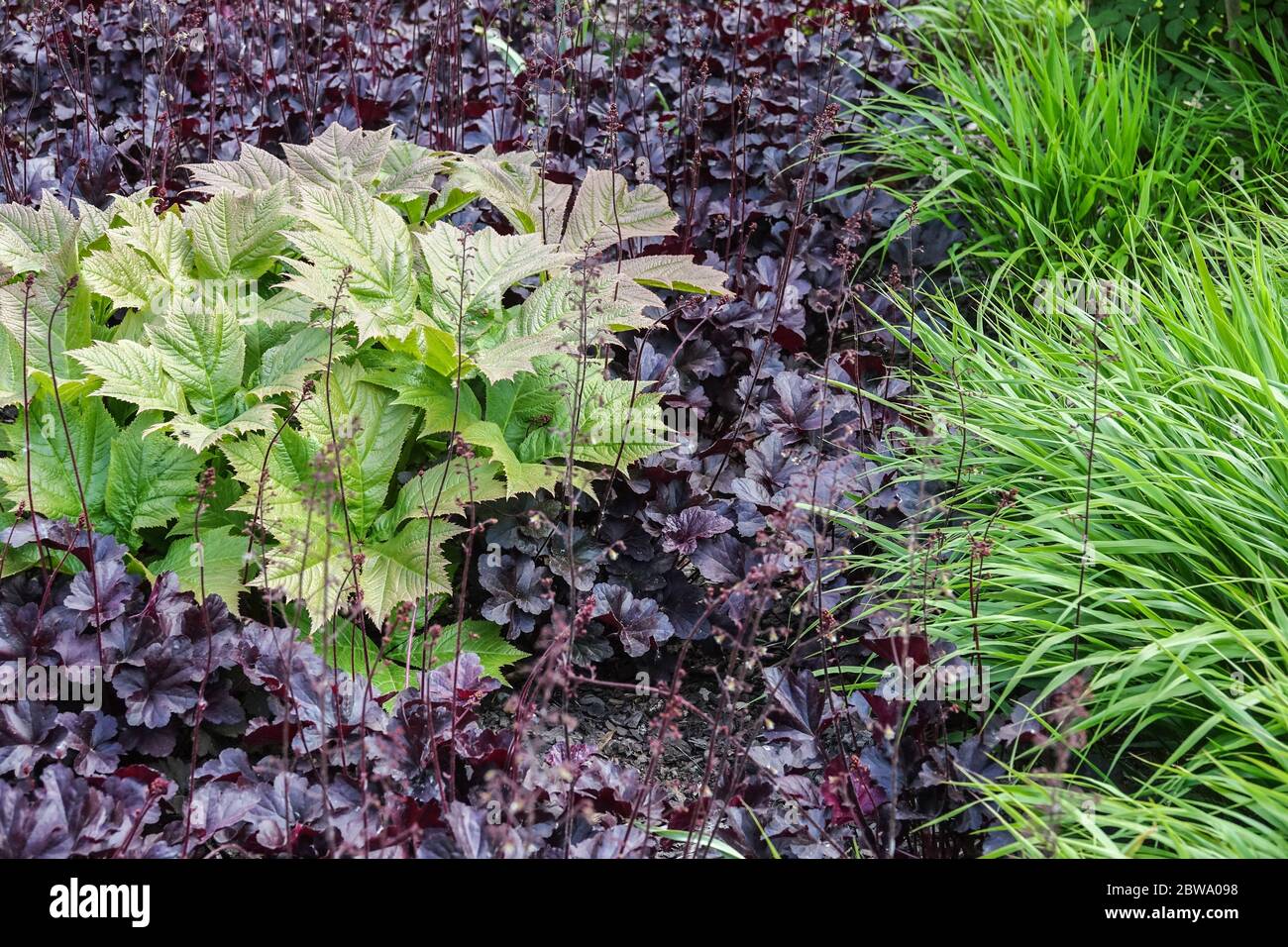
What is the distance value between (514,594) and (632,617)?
0.27 meters

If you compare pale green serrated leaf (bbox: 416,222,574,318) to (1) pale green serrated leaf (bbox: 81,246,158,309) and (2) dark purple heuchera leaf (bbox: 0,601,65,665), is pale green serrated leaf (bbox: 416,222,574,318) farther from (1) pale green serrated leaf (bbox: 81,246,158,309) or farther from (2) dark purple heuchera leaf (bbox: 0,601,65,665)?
(2) dark purple heuchera leaf (bbox: 0,601,65,665)

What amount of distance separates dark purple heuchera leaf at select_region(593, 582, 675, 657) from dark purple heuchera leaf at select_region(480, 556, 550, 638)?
0.13 metres

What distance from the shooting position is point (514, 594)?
8.52ft

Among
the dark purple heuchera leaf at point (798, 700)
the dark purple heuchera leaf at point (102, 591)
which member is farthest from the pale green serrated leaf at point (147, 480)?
the dark purple heuchera leaf at point (798, 700)

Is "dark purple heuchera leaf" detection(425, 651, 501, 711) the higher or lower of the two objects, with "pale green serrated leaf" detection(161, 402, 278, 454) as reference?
lower

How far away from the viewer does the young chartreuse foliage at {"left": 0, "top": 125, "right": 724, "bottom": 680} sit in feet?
7.98

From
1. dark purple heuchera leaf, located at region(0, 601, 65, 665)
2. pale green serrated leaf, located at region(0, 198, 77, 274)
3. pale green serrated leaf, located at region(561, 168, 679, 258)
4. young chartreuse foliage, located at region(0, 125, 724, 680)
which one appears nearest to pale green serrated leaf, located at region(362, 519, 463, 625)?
young chartreuse foliage, located at region(0, 125, 724, 680)

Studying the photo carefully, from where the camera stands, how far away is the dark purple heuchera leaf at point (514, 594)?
2557 millimetres

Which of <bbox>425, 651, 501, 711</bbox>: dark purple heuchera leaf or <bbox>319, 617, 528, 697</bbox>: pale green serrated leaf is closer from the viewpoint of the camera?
<bbox>425, 651, 501, 711</bbox>: dark purple heuchera leaf

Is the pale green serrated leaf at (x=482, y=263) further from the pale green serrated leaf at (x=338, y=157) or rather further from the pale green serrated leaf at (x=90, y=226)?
the pale green serrated leaf at (x=90, y=226)

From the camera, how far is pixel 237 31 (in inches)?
191

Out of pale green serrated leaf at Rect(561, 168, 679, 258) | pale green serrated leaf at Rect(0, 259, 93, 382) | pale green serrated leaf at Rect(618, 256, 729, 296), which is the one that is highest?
pale green serrated leaf at Rect(561, 168, 679, 258)
